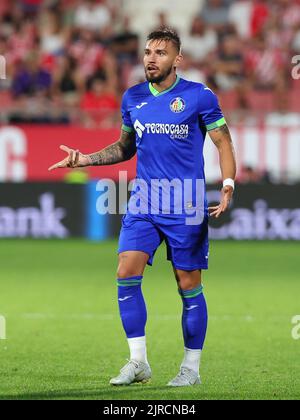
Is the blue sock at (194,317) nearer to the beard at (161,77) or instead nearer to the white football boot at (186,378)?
the white football boot at (186,378)

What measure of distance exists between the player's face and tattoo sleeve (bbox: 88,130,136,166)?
0.56 meters

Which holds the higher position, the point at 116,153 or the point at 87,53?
the point at 87,53

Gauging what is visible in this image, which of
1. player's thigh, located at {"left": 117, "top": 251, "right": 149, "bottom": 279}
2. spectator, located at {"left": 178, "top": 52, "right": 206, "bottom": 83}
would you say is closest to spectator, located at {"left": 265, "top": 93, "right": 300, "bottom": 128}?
spectator, located at {"left": 178, "top": 52, "right": 206, "bottom": 83}

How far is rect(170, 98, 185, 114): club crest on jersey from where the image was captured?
7516 millimetres

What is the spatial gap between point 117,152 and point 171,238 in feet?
2.63

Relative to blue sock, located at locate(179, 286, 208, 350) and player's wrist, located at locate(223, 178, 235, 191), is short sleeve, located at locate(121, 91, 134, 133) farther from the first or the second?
blue sock, located at locate(179, 286, 208, 350)

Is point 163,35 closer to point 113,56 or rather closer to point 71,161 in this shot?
point 71,161

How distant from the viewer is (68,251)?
57.6 feet

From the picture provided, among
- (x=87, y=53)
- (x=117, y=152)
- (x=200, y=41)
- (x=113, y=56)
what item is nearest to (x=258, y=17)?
(x=200, y=41)

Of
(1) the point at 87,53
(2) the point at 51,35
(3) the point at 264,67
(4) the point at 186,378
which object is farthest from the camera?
(2) the point at 51,35

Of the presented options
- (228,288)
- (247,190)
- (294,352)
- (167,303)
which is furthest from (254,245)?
(294,352)

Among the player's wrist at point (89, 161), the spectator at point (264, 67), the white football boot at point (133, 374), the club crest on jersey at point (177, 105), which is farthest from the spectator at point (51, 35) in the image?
the white football boot at point (133, 374)

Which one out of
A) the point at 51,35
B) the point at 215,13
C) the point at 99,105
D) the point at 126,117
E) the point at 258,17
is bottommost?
the point at 126,117

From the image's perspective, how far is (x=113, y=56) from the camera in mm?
21406
